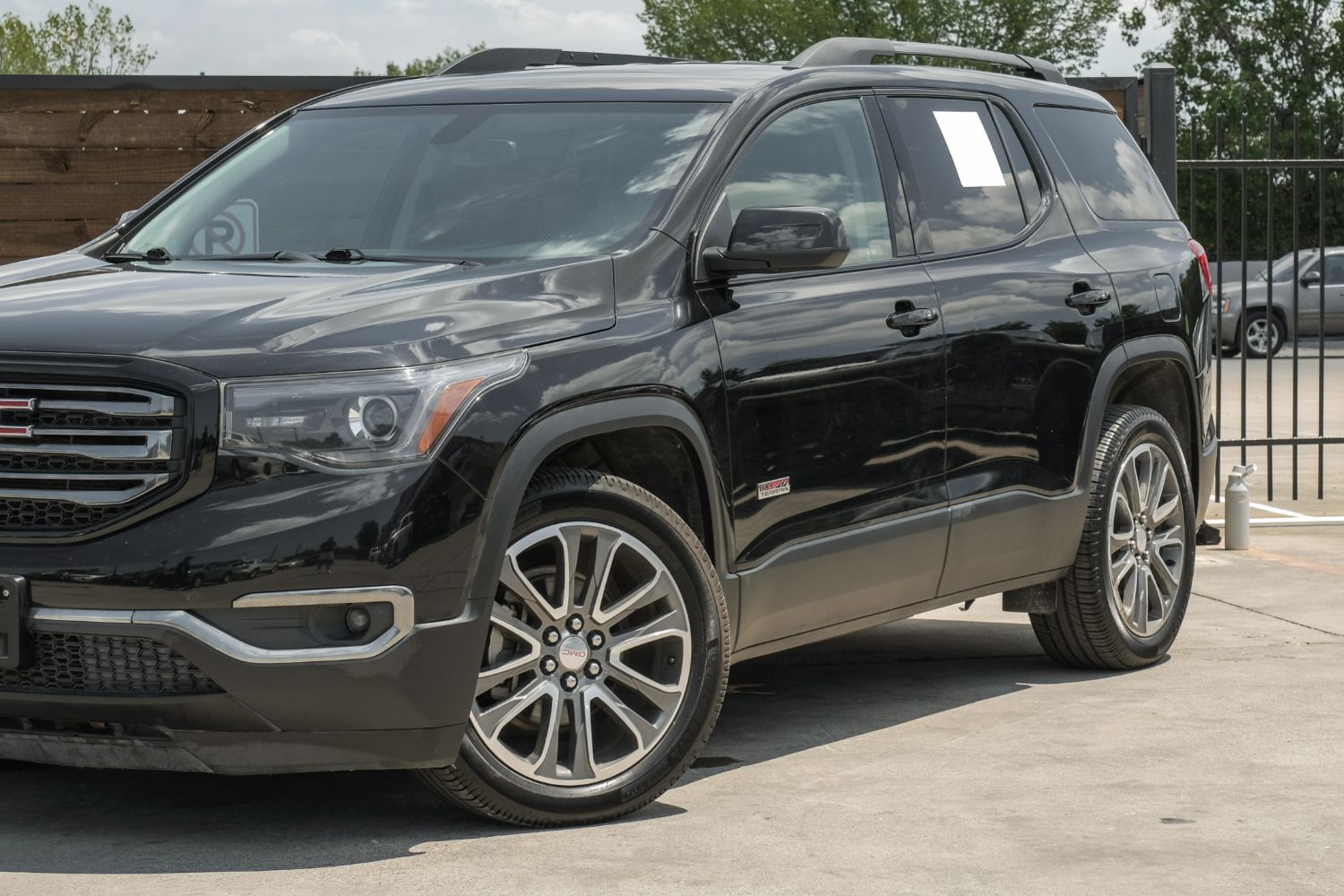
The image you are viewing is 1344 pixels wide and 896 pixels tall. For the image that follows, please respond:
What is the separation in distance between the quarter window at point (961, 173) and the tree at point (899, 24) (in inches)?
2346

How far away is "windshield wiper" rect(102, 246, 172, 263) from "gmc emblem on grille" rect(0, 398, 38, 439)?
4.13ft

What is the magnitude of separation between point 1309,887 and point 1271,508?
768cm

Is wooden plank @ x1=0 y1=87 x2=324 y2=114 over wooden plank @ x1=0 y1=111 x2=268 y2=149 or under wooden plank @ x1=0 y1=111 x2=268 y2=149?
over

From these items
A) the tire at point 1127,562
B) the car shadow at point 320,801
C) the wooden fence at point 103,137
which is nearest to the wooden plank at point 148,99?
the wooden fence at point 103,137

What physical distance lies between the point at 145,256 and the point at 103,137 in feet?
18.5

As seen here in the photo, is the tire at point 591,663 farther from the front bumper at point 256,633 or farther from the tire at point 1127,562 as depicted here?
the tire at point 1127,562

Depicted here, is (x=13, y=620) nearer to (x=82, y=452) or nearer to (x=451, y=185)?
(x=82, y=452)

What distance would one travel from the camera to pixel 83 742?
4.39 meters

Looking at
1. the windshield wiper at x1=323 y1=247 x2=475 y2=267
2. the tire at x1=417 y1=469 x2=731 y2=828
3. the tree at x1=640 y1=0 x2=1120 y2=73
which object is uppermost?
the tree at x1=640 y1=0 x2=1120 y2=73

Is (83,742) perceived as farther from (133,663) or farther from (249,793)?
(249,793)

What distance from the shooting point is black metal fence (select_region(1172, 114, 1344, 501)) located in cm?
1090

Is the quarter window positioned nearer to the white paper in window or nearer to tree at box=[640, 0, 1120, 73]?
the white paper in window

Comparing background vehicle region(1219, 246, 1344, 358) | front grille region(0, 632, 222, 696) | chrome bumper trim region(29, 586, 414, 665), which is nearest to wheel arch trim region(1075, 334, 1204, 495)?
chrome bumper trim region(29, 586, 414, 665)

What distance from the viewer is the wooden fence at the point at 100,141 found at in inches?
428
